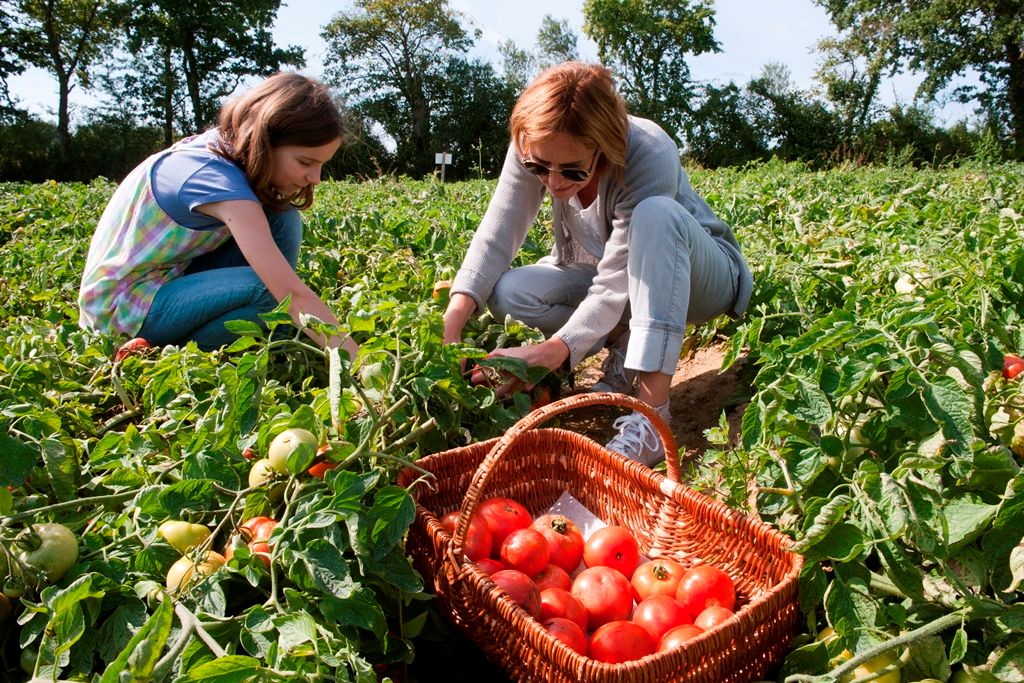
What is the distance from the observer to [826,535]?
4.07 ft

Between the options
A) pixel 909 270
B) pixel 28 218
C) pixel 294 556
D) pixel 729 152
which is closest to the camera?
pixel 294 556

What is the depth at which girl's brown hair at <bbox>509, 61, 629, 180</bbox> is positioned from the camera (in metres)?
2.10

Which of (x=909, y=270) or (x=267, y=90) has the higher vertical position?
(x=267, y=90)

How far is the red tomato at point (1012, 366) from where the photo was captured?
1.67 m

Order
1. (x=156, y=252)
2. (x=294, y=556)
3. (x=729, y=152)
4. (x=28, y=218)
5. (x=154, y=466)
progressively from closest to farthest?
(x=294, y=556) → (x=154, y=466) → (x=156, y=252) → (x=28, y=218) → (x=729, y=152)

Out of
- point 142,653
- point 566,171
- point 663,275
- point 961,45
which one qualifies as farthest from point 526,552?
point 961,45

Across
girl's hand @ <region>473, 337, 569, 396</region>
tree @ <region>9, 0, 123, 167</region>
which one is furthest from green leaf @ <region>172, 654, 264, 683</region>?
tree @ <region>9, 0, 123, 167</region>

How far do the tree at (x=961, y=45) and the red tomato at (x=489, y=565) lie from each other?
2513 centimetres

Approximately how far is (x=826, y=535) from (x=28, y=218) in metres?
6.28

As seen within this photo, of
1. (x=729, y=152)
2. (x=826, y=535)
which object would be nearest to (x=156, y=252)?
(x=826, y=535)

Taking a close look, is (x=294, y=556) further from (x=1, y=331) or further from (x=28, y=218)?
(x=28, y=218)

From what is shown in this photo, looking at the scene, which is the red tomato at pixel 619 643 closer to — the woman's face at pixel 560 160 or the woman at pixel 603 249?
the woman at pixel 603 249

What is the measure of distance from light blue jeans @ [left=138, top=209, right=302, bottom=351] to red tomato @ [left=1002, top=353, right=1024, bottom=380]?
207 centimetres

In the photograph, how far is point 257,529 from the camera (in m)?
1.38
